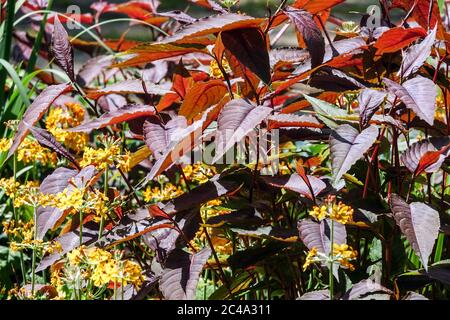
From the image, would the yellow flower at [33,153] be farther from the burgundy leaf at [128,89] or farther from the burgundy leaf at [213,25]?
the burgundy leaf at [213,25]

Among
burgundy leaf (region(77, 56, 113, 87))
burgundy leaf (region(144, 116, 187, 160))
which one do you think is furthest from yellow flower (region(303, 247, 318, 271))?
burgundy leaf (region(77, 56, 113, 87))

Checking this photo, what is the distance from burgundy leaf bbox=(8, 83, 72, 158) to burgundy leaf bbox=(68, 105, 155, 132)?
3.2 inches

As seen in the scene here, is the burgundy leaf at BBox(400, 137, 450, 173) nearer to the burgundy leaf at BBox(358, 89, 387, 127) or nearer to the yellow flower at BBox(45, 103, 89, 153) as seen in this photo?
the burgundy leaf at BBox(358, 89, 387, 127)

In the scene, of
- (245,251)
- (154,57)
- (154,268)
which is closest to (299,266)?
(245,251)

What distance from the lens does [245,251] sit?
1.67 metres

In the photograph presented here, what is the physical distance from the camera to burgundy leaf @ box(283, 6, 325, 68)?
1.55 m

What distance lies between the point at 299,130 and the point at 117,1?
6.17m

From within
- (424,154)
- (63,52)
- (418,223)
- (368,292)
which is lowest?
(368,292)

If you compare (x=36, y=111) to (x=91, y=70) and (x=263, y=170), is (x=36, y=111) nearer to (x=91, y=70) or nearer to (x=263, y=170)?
(x=263, y=170)

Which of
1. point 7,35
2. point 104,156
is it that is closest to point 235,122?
point 104,156

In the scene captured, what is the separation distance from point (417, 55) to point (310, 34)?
0.67 ft

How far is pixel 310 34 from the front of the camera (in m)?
1.56

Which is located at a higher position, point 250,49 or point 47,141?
point 250,49
